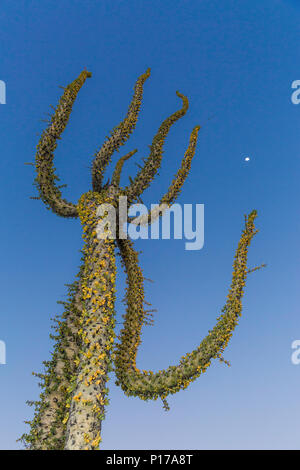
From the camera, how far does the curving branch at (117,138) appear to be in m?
10.1

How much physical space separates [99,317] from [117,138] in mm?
4982

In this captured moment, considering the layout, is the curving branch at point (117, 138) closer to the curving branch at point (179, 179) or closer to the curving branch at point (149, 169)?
the curving branch at point (149, 169)

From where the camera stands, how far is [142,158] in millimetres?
10320

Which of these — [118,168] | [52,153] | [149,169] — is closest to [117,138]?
[118,168]

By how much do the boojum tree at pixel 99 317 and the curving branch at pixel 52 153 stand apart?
1.0 inches

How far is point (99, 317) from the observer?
25.8 ft

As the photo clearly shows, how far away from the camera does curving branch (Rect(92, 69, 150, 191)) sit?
10.1 m

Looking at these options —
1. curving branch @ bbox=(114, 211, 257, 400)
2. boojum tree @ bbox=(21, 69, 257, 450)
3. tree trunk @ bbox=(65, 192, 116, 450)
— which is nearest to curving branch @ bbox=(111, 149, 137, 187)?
boojum tree @ bbox=(21, 69, 257, 450)

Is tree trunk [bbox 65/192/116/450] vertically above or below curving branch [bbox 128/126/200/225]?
below

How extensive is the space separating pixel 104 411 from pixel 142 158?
21.3 feet

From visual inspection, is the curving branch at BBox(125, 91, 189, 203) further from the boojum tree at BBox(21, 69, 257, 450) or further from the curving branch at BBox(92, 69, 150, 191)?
the curving branch at BBox(92, 69, 150, 191)

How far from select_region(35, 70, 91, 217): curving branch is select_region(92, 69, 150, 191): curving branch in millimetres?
1136
